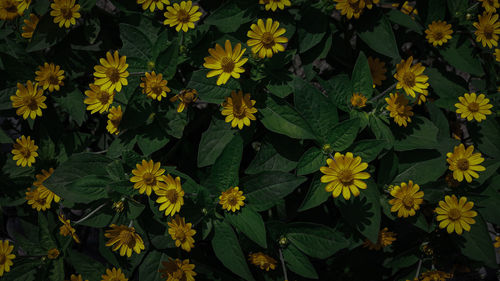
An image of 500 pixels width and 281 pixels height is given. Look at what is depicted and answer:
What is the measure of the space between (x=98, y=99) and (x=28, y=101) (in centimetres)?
78

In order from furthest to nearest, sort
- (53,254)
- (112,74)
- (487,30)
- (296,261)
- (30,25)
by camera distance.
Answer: (30,25) → (53,254) → (487,30) → (296,261) → (112,74)

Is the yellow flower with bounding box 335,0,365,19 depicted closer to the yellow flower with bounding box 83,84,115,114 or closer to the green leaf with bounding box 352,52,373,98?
the green leaf with bounding box 352,52,373,98

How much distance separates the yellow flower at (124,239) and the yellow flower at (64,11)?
1.79 metres

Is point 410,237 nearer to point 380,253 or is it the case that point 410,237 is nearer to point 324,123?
point 380,253

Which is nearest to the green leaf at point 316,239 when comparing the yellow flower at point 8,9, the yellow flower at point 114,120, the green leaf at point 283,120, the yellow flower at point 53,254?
the green leaf at point 283,120

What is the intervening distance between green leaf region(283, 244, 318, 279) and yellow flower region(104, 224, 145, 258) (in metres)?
1.19

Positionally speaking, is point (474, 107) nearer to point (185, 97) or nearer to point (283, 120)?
point (283, 120)

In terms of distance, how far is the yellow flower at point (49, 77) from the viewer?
2.94m

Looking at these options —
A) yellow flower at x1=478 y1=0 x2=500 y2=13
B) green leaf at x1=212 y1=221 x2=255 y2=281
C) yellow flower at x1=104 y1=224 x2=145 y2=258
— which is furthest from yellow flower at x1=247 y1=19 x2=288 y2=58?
yellow flower at x1=478 y1=0 x2=500 y2=13

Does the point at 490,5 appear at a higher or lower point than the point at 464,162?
higher

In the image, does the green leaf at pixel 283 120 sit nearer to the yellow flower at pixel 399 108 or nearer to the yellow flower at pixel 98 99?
the yellow flower at pixel 399 108

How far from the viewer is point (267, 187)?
8.37ft

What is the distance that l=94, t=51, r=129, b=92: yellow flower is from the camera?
2582 mm

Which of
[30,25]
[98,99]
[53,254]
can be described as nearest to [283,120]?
[98,99]
